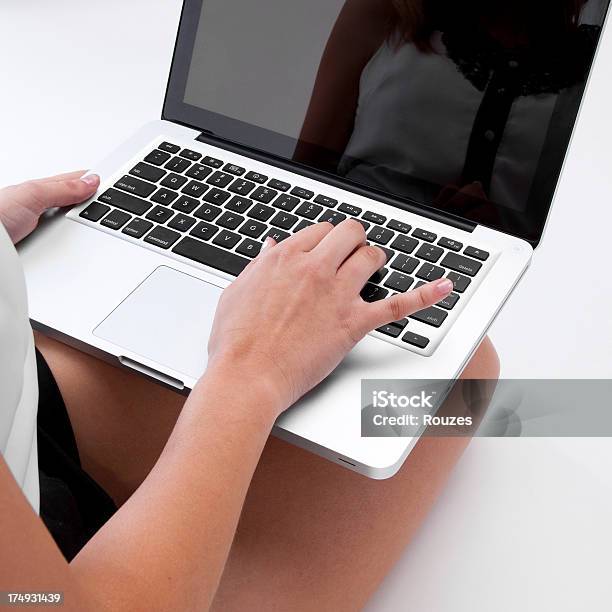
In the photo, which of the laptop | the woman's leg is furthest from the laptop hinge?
the woman's leg

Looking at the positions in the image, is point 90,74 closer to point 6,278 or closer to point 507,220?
point 507,220

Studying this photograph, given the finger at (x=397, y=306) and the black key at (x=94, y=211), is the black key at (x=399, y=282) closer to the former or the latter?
the finger at (x=397, y=306)

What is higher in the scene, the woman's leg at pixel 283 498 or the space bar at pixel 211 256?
the space bar at pixel 211 256

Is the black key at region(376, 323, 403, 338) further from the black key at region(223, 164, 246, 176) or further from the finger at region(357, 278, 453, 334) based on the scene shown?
the black key at region(223, 164, 246, 176)

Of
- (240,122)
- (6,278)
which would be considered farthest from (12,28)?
(6,278)

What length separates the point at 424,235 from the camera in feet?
2.86

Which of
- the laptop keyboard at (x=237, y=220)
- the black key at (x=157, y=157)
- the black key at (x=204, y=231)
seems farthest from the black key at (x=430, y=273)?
the black key at (x=157, y=157)

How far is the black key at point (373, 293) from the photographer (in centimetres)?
81

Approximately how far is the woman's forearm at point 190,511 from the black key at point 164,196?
28 cm

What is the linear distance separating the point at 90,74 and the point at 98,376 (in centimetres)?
98

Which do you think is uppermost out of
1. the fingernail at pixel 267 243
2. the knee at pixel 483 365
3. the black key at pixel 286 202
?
the fingernail at pixel 267 243

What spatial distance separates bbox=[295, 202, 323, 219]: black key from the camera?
89 centimetres

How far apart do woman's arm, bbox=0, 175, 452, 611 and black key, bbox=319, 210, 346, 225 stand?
0.24 ft

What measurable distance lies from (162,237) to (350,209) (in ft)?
0.62
